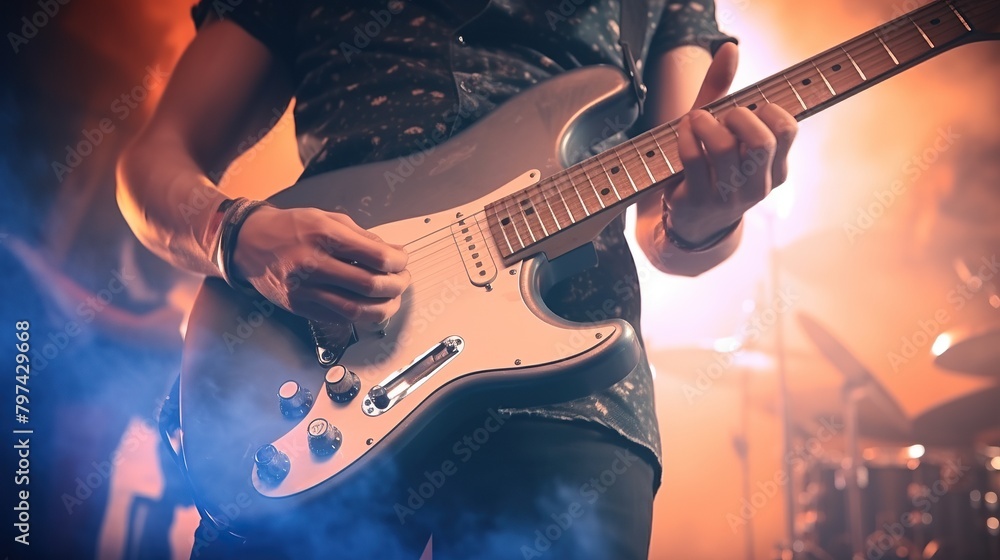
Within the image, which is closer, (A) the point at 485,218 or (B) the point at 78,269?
(A) the point at 485,218

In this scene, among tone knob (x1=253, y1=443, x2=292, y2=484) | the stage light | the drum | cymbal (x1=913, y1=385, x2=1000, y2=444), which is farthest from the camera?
cymbal (x1=913, y1=385, x2=1000, y2=444)

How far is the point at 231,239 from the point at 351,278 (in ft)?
0.54

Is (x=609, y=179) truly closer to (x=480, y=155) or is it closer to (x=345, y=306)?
(x=480, y=155)

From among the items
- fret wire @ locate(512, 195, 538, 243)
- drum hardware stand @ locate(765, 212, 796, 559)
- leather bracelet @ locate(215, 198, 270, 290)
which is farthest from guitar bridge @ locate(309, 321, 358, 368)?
drum hardware stand @ locate(765, 212, 796, 559)

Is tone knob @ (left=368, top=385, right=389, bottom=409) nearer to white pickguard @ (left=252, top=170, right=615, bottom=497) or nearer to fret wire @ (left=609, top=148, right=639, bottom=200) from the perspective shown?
white pickguard @ (left=252, top=170, right=615, bottom=497)

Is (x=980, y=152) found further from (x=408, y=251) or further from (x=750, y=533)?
(x=408, y=251)

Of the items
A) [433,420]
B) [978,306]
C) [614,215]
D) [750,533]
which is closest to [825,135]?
[978,306]

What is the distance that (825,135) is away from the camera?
9.33 feet

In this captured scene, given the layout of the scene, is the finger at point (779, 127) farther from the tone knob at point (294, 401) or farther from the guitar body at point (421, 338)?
the tone knob at point (294, 401)

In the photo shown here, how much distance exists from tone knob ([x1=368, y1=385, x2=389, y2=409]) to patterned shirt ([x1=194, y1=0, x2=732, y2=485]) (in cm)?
21

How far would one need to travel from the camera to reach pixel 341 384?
667mm

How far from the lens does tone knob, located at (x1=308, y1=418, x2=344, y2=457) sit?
0.64 meters

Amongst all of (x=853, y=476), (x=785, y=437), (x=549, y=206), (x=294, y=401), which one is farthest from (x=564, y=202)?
(x=853, y=476)

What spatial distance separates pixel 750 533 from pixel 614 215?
2716 millimetres
